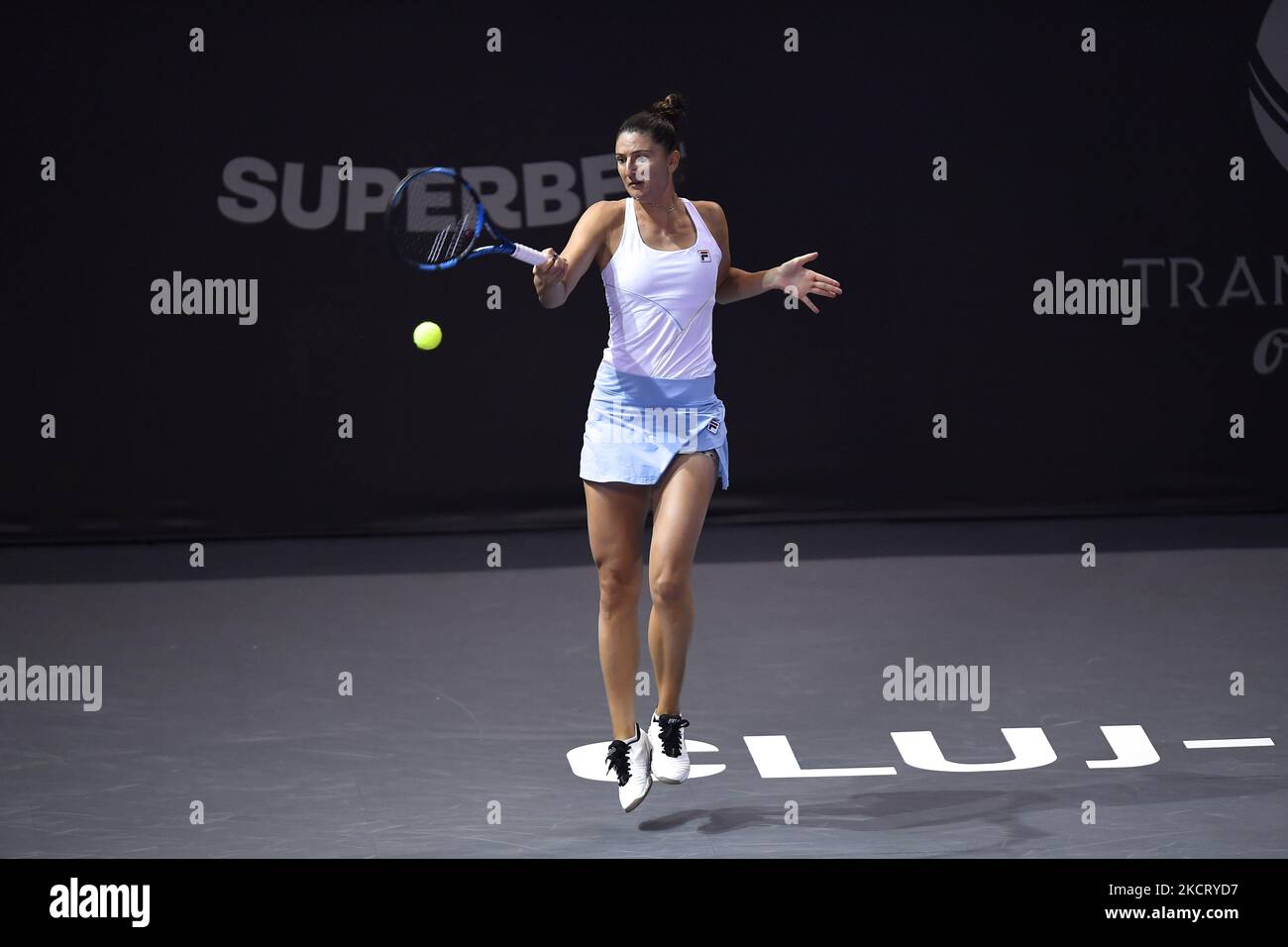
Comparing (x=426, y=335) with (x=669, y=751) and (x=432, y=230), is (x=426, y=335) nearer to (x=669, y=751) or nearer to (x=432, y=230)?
(x=432, y=230)

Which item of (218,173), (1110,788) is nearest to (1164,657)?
(1110,788)

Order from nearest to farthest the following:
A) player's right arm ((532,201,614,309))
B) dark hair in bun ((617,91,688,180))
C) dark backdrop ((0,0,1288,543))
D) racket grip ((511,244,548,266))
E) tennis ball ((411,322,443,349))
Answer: racket grip ((511,244,548,266)) → player's right arm ((532,201,614,309)) → dark hair in bun ((617,91,688,180)) → tennis ball ((411,322,443,349)) → dark backdrop ((0,0,1288,543))

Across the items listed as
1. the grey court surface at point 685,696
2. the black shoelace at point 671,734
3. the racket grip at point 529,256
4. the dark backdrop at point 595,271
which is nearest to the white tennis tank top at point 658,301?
the racket grip at point 529,256

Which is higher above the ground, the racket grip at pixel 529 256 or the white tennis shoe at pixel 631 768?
the racket grip at pixel 529 256

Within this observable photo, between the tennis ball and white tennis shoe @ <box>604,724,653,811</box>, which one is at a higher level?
the tennis ball

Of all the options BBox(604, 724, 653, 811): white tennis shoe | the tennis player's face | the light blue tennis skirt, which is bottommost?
BBox(604, 724, 653, 811): white tennis shoe

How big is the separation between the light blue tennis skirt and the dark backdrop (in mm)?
3134

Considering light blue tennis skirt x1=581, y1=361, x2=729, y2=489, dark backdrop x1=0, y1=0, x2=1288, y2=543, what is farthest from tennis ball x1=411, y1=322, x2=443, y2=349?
dark backdrop x1=0, y1=0, x2=1288, y2=543

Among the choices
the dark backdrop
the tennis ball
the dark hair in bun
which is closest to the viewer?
the dark hair in bun

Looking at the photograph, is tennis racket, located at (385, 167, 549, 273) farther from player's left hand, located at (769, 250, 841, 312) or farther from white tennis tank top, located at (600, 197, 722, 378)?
player's left hand, located at (769, 250, 841, 312)

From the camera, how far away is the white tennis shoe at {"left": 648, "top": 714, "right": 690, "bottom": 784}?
4684 millimetres

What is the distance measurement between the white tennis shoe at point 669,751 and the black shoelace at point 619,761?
11cm

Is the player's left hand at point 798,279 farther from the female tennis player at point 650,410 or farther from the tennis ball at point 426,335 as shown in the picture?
the tennis ball at point 426,335

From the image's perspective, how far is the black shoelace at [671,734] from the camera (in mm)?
4707
